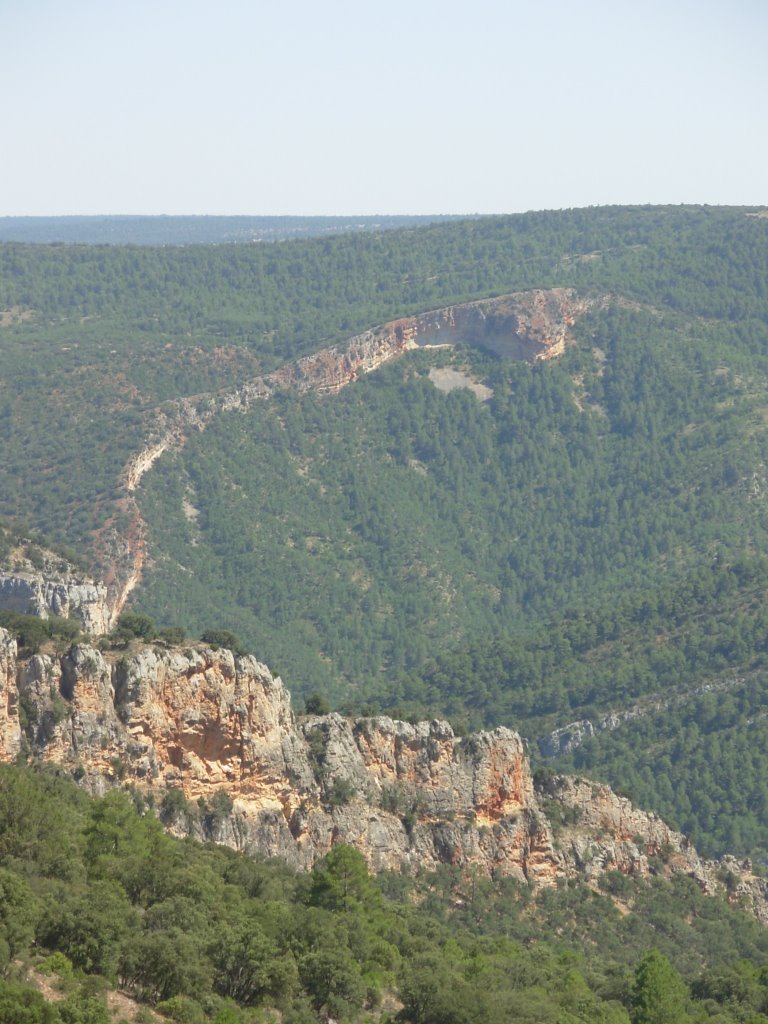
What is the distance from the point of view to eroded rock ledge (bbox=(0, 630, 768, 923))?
2554 inches

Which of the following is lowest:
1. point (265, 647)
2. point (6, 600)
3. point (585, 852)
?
point (265, 647)

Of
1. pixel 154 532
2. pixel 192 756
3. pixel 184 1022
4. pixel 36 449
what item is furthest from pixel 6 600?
pixel 36 449

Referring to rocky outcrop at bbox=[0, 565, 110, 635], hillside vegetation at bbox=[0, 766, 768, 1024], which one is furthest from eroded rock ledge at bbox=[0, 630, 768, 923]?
rocky outcrop at bbox=[0, 565, 110, 635]

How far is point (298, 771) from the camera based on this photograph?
6994 centimetres

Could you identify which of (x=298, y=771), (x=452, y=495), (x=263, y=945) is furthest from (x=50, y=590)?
(x=452, y=495)

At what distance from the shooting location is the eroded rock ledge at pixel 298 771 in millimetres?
64875

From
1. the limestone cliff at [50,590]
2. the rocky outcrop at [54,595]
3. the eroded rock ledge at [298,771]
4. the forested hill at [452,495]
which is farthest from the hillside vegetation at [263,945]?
the forested hill at [452,495]

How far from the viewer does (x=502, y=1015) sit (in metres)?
51.2

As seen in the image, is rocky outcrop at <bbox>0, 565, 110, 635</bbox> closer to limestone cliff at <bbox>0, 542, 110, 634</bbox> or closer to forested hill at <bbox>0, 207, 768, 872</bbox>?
limestone cliff at <bbox>0, 542, 110, 634</bbox>

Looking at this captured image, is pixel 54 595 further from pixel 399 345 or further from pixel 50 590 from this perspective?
pixel 399 345

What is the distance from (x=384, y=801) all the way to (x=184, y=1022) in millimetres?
27617

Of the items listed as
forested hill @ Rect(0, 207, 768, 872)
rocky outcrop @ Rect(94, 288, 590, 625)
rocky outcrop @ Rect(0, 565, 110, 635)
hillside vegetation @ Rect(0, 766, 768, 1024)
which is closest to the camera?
hillside vegetation @ Rect(0, 766, 768, 1024)

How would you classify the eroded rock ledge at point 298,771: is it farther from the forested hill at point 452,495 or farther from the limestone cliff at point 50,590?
the forested hill at point 452,495

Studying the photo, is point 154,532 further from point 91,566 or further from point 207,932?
point 207,932
